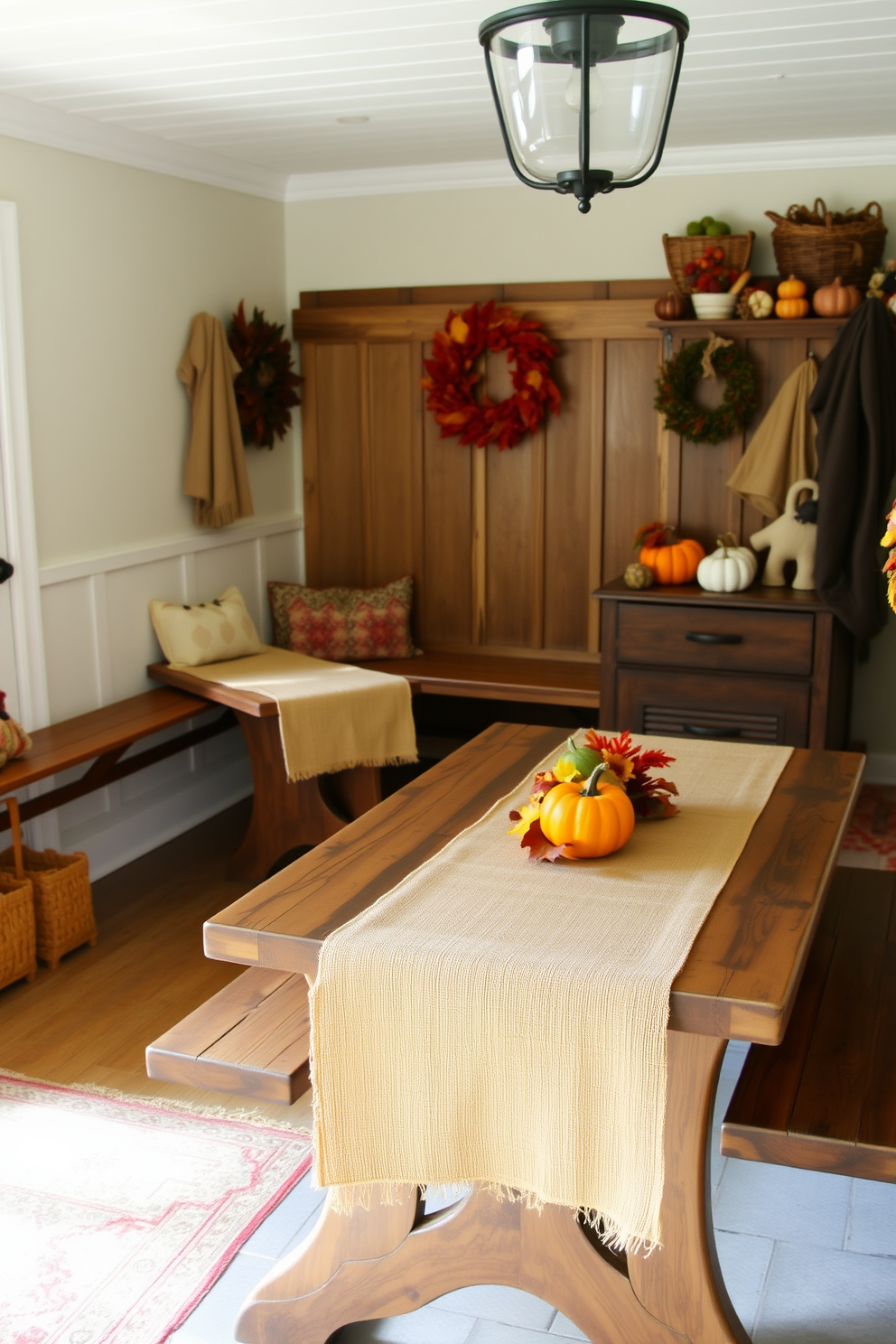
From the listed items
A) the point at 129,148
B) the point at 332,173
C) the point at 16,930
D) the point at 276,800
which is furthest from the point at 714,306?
the point at 16,930

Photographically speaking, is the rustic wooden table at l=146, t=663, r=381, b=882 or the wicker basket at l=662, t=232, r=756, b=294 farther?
the wicker basket at l=662, t=232, r=756, b=294

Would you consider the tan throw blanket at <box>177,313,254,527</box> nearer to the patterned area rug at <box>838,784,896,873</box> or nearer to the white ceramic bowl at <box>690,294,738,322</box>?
the white ceramic bowl at <box>690,294,738,322</box>

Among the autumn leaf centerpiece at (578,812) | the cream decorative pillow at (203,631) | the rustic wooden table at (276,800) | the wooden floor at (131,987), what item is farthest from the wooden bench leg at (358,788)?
the autumn leaf centerpiece at (578,812)

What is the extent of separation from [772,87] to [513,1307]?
3.18 meters

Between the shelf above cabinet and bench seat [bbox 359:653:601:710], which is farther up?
the shelf above cabinet

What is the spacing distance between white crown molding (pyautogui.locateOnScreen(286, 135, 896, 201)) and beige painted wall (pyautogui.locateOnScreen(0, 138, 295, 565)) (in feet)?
1.19

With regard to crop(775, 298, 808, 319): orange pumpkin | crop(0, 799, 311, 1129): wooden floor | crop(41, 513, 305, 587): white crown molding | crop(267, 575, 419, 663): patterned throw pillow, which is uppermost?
crop(775, 298, 808, 319): orange pumpkin

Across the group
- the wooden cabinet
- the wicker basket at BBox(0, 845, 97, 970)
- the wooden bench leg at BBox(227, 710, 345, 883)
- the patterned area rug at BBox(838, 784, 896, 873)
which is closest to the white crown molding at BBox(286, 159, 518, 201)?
the wooden cabinet

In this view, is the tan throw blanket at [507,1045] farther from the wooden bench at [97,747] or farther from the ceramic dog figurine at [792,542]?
the ceramic dog figurine at [792,542]

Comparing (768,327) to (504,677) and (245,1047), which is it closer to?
(504,677)

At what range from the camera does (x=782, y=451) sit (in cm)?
424

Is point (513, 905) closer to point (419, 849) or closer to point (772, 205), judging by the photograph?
point (419, 849)

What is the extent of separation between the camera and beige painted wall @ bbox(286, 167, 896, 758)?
4406 mm

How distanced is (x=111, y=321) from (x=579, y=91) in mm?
2726
